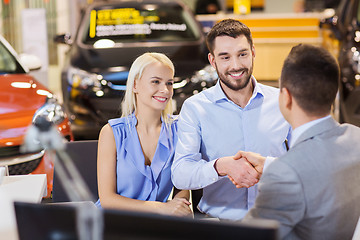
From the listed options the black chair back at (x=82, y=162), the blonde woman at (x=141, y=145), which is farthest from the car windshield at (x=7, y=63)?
the blonde woman at (x=141, y=145)

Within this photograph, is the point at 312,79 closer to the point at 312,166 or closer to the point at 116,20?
the point at 312,166

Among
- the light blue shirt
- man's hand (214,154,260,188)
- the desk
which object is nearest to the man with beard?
the light blue shirt

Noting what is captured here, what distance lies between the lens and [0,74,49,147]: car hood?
10.8 ft

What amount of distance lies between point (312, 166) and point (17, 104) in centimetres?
243

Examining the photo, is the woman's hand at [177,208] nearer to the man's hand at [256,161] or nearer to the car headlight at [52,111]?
the man's hand at [256,161]

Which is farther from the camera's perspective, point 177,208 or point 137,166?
point 137,166

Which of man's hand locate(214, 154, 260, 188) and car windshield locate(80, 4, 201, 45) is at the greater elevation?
man's hand locate(214, 154, 260, 188)

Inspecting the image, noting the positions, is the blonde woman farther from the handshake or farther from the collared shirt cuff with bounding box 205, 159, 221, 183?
the handshake

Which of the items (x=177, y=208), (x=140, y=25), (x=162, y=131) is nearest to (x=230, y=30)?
(x=162, y=131)

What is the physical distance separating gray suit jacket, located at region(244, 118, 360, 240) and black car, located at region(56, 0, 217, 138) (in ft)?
9.30

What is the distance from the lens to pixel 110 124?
237 centimetres

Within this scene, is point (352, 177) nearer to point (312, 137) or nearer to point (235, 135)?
point (312, 137)

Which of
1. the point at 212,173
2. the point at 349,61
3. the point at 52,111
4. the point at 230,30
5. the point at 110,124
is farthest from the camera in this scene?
the point at 349,61

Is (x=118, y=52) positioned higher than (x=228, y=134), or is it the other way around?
(x=228, y=134)
